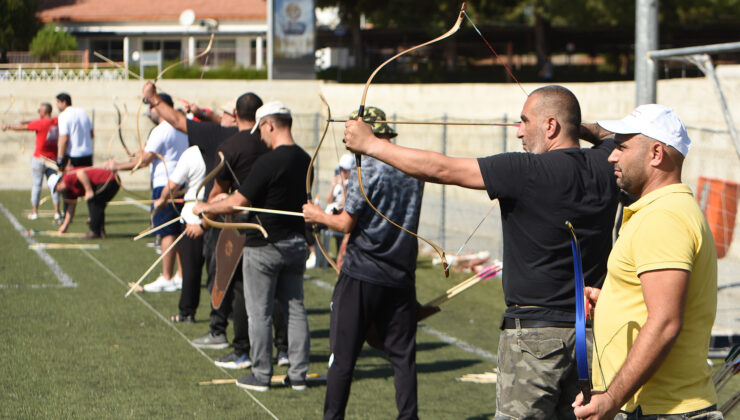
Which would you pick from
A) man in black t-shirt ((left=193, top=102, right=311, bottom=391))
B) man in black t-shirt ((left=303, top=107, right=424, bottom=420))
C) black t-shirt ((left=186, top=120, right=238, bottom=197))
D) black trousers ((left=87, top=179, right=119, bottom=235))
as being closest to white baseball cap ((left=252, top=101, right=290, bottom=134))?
man in black t-shirt ((left=193, top=102, right=311, bottom=391))

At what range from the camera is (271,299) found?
6.68 meters

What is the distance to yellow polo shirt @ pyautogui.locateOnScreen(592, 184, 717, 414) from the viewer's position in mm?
3057

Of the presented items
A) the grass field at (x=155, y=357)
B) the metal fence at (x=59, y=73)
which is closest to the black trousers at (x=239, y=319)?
the grass field at (x=155, y=357)

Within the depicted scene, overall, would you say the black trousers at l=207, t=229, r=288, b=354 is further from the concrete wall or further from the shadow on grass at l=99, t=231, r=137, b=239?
the shadow on grass at l=99, t=231, r=137, b=239

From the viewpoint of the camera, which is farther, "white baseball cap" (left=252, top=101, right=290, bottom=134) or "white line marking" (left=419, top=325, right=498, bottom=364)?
"white line marking" (left=419, top=325, right=498, bottom=364)

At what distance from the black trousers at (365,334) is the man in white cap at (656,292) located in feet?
7.64

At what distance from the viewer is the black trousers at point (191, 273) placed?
28.5ft

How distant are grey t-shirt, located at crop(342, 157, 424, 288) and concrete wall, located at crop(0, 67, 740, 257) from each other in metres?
0.47

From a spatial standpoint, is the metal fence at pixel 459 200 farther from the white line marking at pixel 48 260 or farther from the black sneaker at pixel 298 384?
the black sneaker at pixel 298 384

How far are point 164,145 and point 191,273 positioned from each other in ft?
6.70

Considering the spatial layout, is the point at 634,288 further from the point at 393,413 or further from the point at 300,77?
the point at 300,77

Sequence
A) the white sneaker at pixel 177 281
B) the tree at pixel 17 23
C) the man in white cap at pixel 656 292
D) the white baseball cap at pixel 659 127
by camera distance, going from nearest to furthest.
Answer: the man in white cap at pixel 656 292
the white baseball cap at pixel 659 127
the white sneaker at pixel 177 281
the tree at pixel 17 23

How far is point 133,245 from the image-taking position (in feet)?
46.4

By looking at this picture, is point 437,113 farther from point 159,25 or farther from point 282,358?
point 159,25
